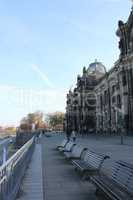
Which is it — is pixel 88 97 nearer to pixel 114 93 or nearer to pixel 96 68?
pixel 96 68

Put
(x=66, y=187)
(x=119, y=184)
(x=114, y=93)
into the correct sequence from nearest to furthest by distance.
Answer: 1. (x=119, y=184)
2. (x=66, y=187)
3. (x=114, y=93)

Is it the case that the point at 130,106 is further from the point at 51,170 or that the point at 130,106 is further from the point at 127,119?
the point at 51,170

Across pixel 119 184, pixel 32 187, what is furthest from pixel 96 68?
pixel 119 184

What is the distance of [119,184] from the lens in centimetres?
851

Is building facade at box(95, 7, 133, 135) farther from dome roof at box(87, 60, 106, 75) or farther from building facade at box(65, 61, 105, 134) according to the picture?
dome roof at box(87, 60, 106, 75)

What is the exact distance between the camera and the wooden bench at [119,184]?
7.52 meters

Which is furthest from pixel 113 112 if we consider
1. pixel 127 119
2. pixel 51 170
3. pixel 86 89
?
pixel 51 170

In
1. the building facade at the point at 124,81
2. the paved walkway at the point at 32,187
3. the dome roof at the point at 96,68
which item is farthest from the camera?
the dome roof at the point at 96,68

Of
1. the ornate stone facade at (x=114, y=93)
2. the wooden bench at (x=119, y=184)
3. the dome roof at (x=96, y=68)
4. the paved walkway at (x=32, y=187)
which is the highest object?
the dome roof at (x=96, y=68)

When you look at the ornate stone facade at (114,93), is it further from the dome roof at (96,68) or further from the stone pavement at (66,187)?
the stone pavement at (66,187)

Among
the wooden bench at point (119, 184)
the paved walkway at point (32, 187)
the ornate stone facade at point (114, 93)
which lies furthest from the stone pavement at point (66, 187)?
the ornate stone facade at point (114, 93)

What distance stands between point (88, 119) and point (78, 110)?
67.0ft

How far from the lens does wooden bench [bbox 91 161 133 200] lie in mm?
7520

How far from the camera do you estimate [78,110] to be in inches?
5369
